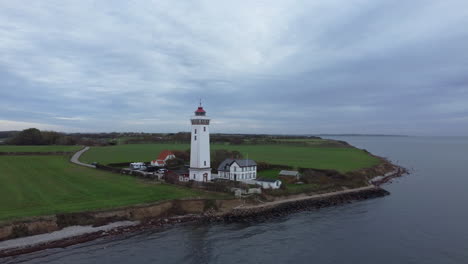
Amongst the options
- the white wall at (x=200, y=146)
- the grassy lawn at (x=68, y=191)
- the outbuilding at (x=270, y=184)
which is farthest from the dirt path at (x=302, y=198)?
the white wall at (x=200, y=146)

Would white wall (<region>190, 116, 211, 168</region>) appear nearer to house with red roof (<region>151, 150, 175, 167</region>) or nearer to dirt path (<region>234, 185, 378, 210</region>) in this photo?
dirt path (<region>234, 185, 378, 210</region>)

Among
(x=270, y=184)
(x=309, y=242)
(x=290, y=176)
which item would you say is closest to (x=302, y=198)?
(x=270, y=184)

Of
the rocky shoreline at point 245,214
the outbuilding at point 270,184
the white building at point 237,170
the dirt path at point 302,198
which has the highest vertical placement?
the white building at point 237,170

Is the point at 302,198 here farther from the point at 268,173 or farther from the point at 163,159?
the point at 163,159


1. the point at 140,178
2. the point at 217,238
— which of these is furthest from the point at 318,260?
the point at 140,178

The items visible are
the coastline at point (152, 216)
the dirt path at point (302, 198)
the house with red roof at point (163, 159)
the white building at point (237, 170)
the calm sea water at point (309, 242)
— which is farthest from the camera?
the house with red roof at point (163, 159)

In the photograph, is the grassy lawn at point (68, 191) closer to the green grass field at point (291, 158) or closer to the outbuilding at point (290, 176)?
the outbuilding at point (290, 176)

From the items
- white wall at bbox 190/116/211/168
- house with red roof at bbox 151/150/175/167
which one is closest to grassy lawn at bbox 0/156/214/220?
white wall at bbox 190/116/211/168
